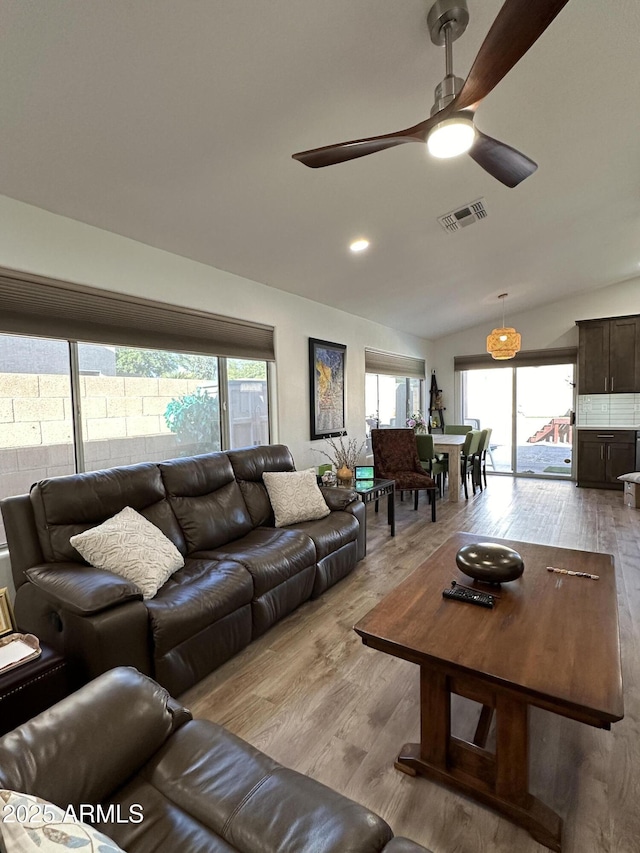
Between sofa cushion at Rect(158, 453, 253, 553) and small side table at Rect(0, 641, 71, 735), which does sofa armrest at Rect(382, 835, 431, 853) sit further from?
sofa cushion at Rect(158, 453, 253, 553)

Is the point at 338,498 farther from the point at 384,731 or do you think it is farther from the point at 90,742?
the point at 90,742

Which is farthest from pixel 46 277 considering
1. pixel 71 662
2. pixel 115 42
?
pixel 71 662

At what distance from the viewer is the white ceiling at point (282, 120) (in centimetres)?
159

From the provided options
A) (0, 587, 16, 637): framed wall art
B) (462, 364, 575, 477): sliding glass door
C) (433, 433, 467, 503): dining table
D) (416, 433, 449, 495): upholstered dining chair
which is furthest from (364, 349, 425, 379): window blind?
(0, 587, 16, 637): framed wall art

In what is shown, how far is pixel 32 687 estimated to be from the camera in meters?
1.62

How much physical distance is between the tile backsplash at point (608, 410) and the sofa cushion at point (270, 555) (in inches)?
226

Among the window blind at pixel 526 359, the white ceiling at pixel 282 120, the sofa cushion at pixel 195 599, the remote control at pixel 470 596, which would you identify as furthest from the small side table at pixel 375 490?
the window blind at pixel 526 359

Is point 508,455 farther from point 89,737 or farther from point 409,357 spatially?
point 89,737

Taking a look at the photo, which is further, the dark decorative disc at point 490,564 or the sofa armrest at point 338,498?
the sofa armrest at point 338,498

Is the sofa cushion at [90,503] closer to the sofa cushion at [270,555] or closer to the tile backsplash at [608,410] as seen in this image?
the sofa cushion at [270,555]

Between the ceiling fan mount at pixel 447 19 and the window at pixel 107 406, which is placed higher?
the ceiling fan mount at pixel 447 19

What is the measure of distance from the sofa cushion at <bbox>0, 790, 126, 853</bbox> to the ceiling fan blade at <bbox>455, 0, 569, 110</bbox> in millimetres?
2048

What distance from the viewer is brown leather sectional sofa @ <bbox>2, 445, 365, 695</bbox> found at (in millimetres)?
1839

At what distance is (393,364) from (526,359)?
8.09 ft
